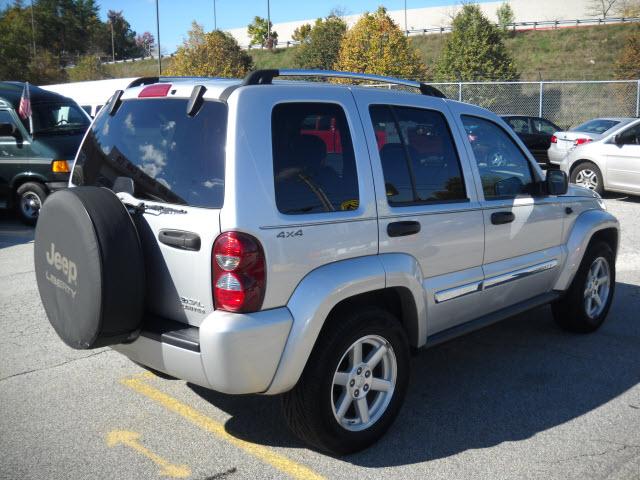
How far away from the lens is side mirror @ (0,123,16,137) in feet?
34.4

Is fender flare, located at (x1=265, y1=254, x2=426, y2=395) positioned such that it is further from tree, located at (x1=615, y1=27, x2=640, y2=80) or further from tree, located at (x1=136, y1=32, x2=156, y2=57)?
tree, located at (x1=136, y1=32, x2=156, y2=57)

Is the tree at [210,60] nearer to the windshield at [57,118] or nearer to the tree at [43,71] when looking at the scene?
the tree at [43,71]

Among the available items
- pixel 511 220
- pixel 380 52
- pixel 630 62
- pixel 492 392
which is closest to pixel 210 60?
pixel 380 52

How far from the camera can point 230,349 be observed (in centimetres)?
296

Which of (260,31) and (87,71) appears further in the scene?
(260,31)

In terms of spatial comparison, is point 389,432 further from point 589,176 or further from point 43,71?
point 43,71

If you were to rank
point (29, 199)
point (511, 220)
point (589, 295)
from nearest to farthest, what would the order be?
1. point (511, 220)
2. point (589, 295)
3. point (29, 199)

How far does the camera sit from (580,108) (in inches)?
1160

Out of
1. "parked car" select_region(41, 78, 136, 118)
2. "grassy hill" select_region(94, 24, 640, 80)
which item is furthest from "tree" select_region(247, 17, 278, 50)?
"parked car" select_region(41, 78, 136, 118)

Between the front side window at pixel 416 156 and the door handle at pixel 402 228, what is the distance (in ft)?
0.41

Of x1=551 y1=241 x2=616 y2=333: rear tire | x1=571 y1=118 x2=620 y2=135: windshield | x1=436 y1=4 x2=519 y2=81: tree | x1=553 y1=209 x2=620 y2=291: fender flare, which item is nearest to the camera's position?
x1=553 y1=209 x2=620 y2=291: fender flare

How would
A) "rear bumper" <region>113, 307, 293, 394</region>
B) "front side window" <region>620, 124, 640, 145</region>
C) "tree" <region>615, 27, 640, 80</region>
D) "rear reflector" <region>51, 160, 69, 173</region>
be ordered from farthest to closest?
"tree" <region>615, 27, 640, 80</region>
"front side window" <region>620, 124, 640, 145</region>
"rear reflector" <region>51, 160, 69, 173</region>
"rear bumper" <region>113, 307, 293, 394</region>

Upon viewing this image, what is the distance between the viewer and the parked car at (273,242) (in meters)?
3.06

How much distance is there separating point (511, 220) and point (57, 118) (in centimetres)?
899
